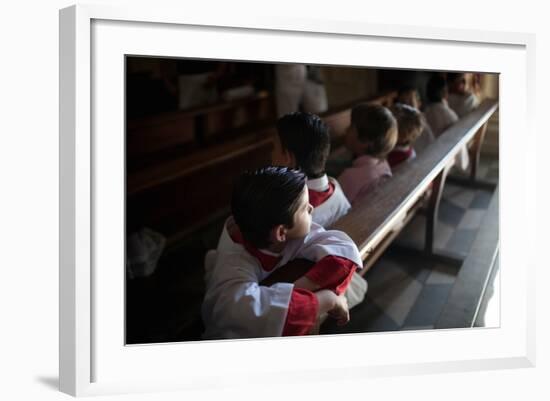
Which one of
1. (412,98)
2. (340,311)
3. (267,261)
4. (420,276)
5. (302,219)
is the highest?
(412,98)

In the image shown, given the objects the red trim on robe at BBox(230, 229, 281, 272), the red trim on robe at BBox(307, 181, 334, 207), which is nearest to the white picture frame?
the red trim on robe at BBox(230, 229, 281, 272)

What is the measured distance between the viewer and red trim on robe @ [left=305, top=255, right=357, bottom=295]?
2.51 metres

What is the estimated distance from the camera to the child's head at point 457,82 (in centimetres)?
283

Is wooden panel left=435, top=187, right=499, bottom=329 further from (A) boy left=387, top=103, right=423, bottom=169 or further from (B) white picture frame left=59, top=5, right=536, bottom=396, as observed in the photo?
(A) boy left=387, top=103, right=423, bottom=169

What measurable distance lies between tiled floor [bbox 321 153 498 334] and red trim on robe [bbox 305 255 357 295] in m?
0.12

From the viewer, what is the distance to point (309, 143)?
8.29 feet

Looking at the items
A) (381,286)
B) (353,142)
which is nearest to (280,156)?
(353,142)

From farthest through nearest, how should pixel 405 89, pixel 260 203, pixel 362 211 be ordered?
pixel 405 89 → pixel 362 211 → pixel 260 203

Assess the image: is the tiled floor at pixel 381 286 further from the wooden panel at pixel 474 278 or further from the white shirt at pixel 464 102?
the white shirt at pixel 464 102

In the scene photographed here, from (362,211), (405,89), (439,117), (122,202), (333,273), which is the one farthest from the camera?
(439,117)

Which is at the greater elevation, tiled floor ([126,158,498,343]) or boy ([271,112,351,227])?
boy ([271,112,351,227])

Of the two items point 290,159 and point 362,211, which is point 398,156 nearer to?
point 362,211

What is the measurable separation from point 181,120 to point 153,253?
153 cm

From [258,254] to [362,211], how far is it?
480mm
